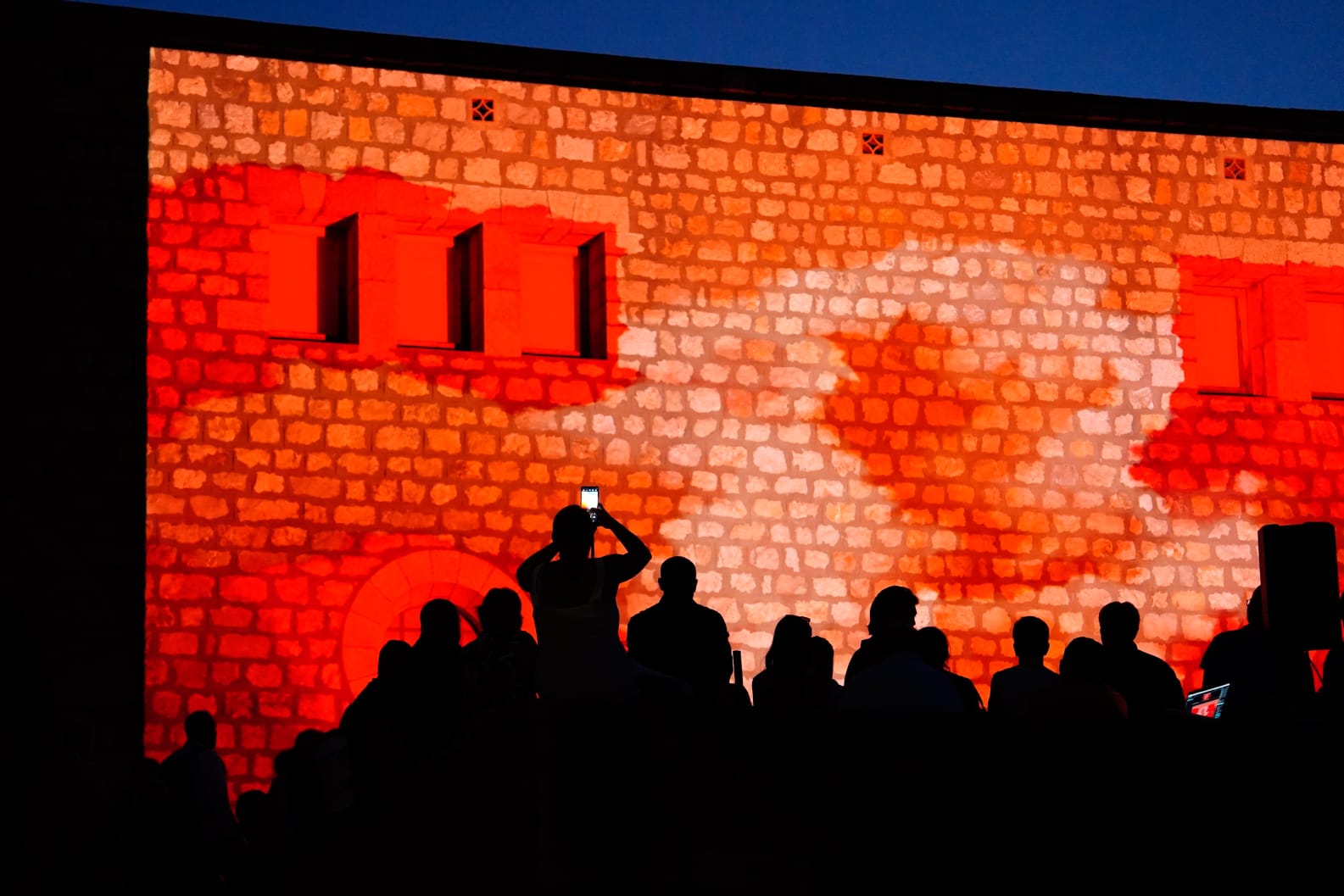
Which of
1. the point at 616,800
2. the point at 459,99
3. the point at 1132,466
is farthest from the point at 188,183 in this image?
the point at 616,800

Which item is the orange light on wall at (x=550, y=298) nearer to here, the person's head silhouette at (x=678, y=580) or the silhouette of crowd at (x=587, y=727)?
the silhouette of crowd at (x=587, y=727)

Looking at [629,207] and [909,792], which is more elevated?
[629,207]

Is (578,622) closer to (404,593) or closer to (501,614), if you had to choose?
(501,614)

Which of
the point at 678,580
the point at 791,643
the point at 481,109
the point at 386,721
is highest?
the point at 481,109

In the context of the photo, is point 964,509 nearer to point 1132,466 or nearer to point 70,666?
point 1132,466

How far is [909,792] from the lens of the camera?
285 inches

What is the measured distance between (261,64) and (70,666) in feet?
12.8

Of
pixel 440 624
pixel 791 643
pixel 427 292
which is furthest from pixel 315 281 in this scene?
pixel 791 643

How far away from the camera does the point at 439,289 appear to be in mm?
14477

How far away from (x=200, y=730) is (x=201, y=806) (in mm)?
606

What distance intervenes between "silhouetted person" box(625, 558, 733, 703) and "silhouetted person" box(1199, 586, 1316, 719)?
87.7 inches

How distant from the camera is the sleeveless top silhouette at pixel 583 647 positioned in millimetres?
8008

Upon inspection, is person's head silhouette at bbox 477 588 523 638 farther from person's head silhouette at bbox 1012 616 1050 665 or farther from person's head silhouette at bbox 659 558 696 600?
person's head silhouette at bbox 1012 616 1050 665

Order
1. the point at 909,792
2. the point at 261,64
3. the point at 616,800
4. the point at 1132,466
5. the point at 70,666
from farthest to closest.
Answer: the point at 1132,466
the point at 261,64
the point at 70,666
the point at 909,792
the point at 616,800
